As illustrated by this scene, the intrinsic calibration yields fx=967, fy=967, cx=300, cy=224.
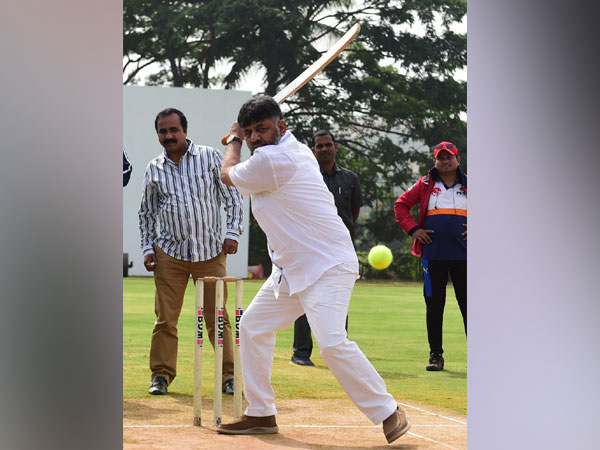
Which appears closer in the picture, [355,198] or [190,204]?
[190,204]

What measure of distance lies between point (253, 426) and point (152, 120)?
2232cm

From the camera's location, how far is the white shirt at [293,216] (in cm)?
527

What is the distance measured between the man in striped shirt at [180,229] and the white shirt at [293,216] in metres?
1.76

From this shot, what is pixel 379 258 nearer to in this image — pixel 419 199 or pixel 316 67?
pixel 419 199

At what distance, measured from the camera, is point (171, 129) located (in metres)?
7.22

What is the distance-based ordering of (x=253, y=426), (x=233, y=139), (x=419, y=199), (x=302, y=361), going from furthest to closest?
(x=302, y=361) → (x=419, y=199) → (x=233, y=139) → (x=253, y=426)

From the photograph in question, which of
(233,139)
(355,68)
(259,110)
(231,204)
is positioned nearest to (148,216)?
(231,204)

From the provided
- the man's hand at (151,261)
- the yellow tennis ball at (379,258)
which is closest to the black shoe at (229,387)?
the man's hand at (151,261)

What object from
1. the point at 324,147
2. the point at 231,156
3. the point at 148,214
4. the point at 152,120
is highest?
the point at 152,120

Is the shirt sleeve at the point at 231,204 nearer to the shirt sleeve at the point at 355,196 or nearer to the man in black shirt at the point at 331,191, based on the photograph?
the man in black shirt at the point at 331,191

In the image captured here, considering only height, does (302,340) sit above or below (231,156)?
below
